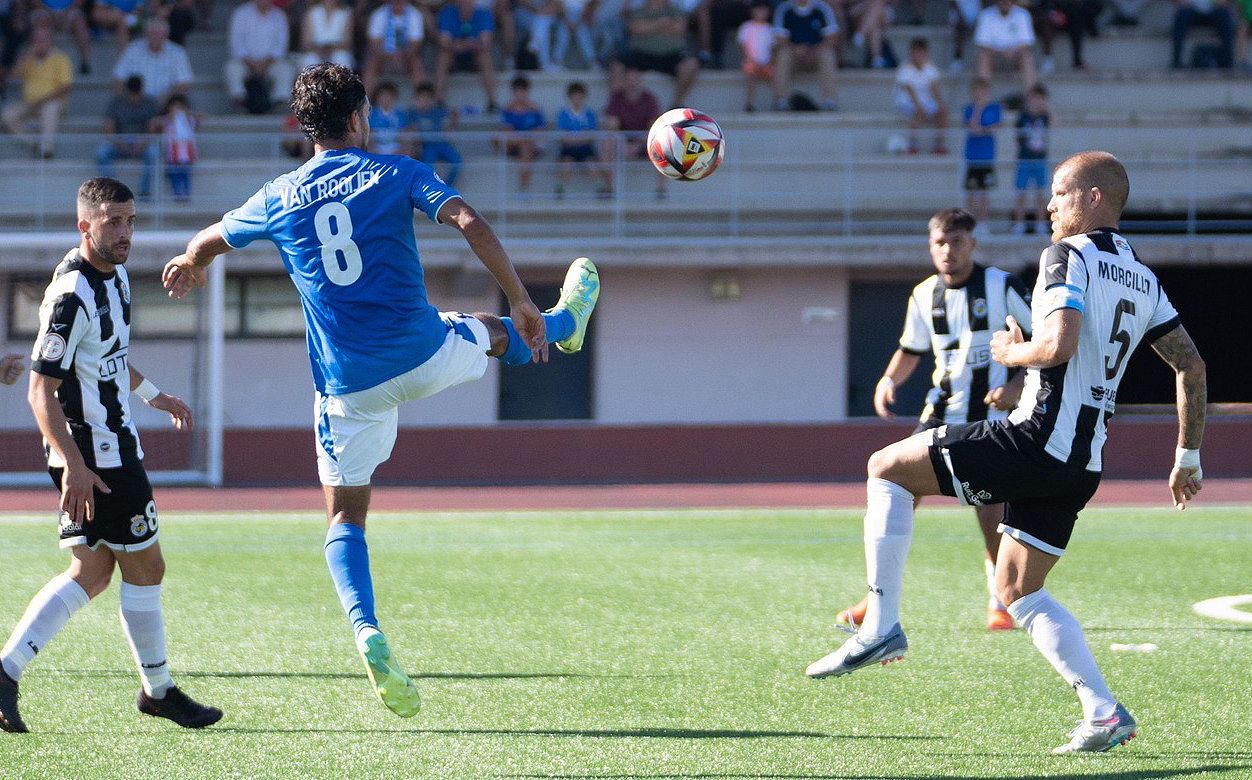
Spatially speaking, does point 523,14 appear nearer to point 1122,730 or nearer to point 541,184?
point 541,184

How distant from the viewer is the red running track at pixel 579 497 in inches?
575

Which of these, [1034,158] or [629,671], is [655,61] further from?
[629,671]

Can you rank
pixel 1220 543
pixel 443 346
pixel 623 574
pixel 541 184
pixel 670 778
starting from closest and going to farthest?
1. pixel 670 778
2. pixel 443 346
3. pixel 623 574
4. pixel 1220 543
5. pixel 541 184

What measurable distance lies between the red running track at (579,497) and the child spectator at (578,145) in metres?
4.47

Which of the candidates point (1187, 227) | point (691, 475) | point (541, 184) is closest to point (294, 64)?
point (541, 184)

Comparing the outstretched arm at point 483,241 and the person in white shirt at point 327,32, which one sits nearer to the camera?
the outstretched arm at point 483,241

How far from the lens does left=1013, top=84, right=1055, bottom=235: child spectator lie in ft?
62.4

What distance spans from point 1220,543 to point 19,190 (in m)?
14.6

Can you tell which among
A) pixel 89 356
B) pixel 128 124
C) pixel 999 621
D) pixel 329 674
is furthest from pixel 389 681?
pixel 128 124

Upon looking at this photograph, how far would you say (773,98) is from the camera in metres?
20.3

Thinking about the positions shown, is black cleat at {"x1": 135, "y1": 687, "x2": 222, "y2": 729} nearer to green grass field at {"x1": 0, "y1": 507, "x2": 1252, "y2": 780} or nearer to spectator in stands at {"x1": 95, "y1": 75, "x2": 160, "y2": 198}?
green grass field at {"x1": 0, "y1": 507, "x2": 1252, "y2": 780}

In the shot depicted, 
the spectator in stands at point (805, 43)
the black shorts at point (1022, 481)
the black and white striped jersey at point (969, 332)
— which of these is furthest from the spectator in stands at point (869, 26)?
the black shorts at point (1022, 481)

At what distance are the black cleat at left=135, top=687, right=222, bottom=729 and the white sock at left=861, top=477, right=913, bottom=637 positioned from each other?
2.39 m

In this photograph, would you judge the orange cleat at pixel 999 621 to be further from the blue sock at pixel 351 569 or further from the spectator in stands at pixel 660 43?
the spectator in stands at pixel 660 43
